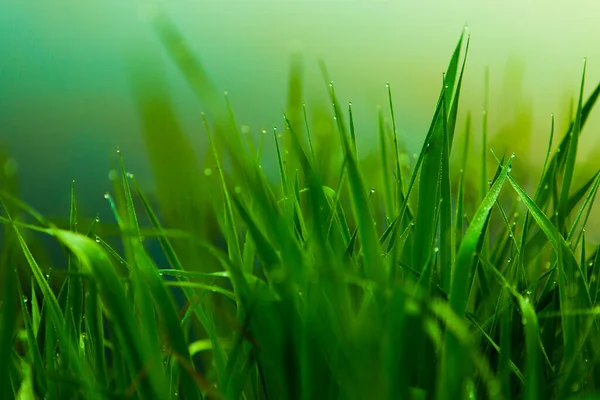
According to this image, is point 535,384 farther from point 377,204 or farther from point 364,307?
point 377,204

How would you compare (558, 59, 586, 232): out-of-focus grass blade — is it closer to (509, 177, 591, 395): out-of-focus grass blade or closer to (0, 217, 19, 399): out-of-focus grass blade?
(509, 177, 591, 395): out-of-focus grass blade

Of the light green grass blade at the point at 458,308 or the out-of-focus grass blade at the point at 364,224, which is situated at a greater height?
the out-of-focus grass blade at the point at 364,224

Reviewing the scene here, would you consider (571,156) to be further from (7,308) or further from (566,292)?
(7,308)

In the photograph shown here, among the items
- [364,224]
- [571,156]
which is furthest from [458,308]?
[571,156]

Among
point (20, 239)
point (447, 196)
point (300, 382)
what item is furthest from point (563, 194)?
point (20, 239)

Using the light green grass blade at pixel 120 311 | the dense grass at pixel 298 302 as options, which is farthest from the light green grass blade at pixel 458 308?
the light green grass blade at pixel 120 311

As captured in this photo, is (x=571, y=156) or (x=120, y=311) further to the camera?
(x=571, y=156)

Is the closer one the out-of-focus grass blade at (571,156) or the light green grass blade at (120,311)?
the light green grass blade at (120,311)

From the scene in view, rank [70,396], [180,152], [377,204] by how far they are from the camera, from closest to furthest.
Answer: [180,152] → [70,396] → [377,204]

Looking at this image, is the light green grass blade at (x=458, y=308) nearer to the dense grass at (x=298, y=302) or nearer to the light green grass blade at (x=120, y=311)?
the dense grass at (x=298, y=302)

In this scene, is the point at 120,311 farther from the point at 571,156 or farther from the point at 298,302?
the point at 571,156

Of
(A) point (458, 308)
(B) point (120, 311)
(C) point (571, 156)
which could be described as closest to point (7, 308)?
(B) point (120, 311)
